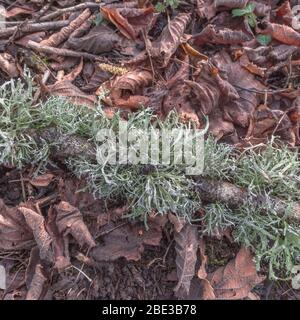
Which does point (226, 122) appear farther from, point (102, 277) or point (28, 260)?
point (28, 260)

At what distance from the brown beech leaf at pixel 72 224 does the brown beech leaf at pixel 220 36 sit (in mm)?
1103

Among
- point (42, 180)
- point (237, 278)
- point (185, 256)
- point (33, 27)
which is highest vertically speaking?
point (33, 27)

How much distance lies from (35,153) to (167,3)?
108 centimetres

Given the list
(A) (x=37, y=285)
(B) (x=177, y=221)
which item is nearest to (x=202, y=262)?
(B) (x=177, y=221)

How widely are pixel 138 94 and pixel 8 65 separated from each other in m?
0.70

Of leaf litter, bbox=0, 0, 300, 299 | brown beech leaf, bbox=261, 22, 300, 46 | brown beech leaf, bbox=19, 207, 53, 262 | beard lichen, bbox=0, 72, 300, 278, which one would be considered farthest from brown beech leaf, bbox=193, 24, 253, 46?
brown beech leaf, bbox=19, 207, 53, 262

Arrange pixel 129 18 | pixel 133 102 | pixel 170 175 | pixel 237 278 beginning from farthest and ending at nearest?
pixel 129 18 → pixel 133 102 → pixel 237 278 → pixel 170 175

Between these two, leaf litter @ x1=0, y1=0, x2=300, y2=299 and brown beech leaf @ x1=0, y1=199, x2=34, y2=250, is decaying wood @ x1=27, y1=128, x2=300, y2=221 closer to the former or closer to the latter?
leaf litter @ x1=0, y1=0, x2=300, y2=299

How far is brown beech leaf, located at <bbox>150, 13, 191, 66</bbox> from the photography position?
2307mm

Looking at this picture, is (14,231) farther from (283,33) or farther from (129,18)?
(283,33)

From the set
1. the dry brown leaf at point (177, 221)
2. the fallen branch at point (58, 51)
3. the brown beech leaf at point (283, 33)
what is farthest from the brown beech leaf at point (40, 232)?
the brown beech leaf at point (283, 33)

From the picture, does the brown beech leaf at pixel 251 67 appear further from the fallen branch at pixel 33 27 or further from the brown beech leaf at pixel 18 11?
the brown beech leaf at pixel 18 11

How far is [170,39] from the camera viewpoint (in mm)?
2338

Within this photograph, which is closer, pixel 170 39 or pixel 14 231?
pixel 14 231
